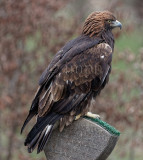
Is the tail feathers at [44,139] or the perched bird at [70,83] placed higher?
the perched bird at [70,83]

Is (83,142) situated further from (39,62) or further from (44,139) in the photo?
(39,62)

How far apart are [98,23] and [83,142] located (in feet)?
5.90

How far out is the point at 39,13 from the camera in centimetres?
711

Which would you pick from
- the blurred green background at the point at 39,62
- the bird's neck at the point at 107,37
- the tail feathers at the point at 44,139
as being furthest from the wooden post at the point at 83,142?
the blurred green background at the point at 39,62

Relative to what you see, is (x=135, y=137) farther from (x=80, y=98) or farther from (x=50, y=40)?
(x=80, y=98)

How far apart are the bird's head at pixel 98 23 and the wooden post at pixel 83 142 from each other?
1.44 meters

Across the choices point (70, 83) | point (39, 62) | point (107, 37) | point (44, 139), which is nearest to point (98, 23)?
point (107, 37)

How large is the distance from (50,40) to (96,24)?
6.98 ft

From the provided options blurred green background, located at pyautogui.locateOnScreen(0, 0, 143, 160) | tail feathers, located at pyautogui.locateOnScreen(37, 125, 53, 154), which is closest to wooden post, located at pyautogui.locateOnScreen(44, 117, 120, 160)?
tail feathers, located at pyautogui.locateOnScreen(37, 125, 53, 154)

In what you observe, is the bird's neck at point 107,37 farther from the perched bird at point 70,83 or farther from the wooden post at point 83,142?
the wooden post at point 83,142

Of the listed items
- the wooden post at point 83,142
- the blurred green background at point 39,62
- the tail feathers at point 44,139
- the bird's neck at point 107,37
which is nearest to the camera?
the wooden post at point 83,142

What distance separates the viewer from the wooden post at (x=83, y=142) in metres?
3.98

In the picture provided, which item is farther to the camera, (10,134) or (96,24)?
(10,134)

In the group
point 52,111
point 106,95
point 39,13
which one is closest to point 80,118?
point 52,111
